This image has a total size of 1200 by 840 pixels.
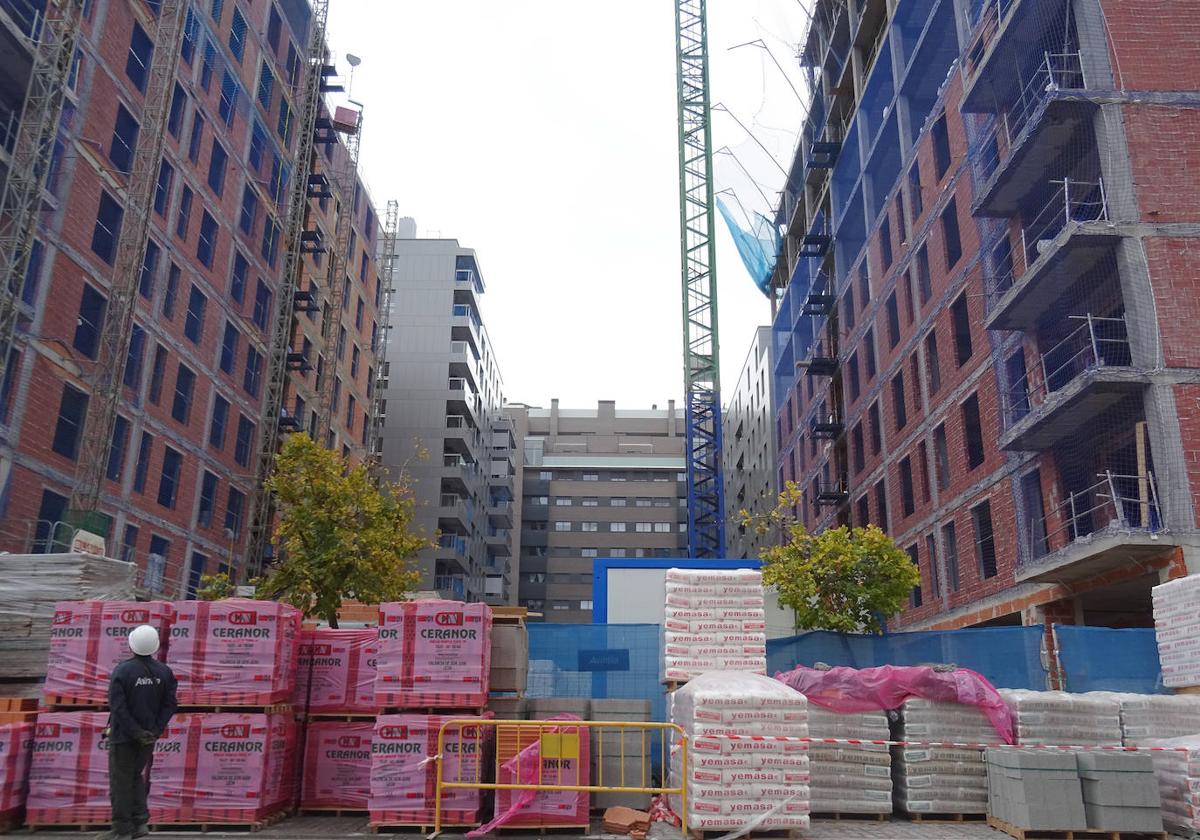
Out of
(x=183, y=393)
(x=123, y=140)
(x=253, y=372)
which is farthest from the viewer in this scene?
(x=253, y=372)

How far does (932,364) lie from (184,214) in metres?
23.5

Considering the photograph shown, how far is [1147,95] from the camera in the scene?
19641mm

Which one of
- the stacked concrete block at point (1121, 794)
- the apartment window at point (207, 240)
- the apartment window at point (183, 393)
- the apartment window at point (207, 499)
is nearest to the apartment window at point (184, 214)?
the apartment window at point (207, 240)

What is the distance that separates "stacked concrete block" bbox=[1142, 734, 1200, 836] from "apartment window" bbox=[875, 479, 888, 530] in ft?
78.1

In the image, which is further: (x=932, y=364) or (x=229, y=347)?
(x=229, y=347)

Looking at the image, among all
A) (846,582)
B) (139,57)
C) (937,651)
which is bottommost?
(937,651)

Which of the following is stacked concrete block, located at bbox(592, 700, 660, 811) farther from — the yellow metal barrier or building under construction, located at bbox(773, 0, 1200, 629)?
building under construction, located at bbox(773, 0, 1200, 629)

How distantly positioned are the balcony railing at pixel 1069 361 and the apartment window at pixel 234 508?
24.6 metres

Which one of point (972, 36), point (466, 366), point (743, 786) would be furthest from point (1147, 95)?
point (466, 366)

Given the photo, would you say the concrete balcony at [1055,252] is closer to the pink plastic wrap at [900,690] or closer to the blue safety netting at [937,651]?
the blue safety netting at [937,651]

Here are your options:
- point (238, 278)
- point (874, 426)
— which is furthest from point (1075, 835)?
point (238, 278)

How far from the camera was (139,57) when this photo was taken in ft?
91.6

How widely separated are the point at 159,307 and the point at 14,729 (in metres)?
20.4

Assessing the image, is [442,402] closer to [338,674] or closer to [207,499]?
[207,499]
